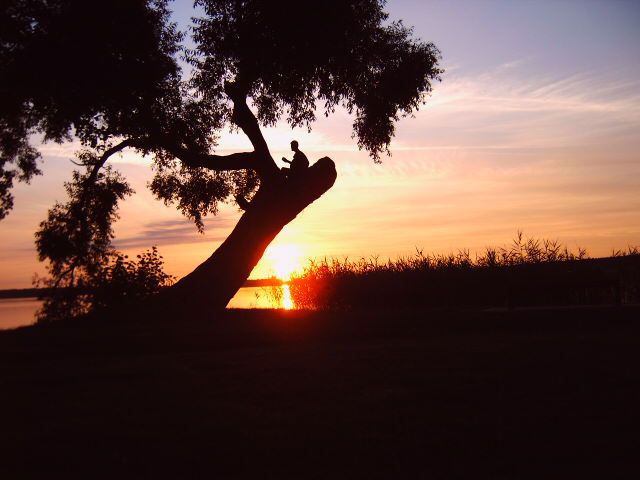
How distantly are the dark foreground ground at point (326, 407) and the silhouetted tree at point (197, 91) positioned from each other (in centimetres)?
642

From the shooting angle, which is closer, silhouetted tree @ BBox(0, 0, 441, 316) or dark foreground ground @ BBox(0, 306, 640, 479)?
dark foreground ground @ BBox(0, 306, 640, 479)

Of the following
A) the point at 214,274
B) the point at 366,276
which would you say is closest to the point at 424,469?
the point at 214,274

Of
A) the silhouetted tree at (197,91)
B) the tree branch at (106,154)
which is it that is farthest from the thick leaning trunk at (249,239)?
the tree branch at (106,154)

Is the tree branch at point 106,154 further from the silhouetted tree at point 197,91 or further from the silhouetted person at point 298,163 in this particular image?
the silhouetted person at point 298,163

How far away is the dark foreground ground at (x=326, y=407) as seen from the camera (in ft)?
14.5

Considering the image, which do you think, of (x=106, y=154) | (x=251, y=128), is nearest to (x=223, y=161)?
(x=251, y=128)

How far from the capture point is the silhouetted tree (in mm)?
14500

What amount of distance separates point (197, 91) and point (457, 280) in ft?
32.8

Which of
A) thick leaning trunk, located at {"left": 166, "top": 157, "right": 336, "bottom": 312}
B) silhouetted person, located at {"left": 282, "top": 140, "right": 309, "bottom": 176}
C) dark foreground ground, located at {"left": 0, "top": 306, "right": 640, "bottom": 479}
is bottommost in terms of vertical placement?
dark foreground ground, located at {"left": 0, "top": 306, "right": 640, "bottom": 479}

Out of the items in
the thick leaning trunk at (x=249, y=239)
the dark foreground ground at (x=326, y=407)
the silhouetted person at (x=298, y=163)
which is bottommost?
the dark foreground ground at (x=326, y=407)

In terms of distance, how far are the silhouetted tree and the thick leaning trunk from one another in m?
0.03

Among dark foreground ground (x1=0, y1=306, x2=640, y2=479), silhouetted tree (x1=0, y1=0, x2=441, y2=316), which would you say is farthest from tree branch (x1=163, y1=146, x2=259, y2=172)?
dark foreground ground (x1=0, y1=306, x2=640, y2=479)

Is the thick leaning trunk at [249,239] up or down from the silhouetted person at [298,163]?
down

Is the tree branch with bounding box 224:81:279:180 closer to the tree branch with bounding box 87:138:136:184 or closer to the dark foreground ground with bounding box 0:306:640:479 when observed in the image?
the tree branch with bounding box 87:138:136:184
